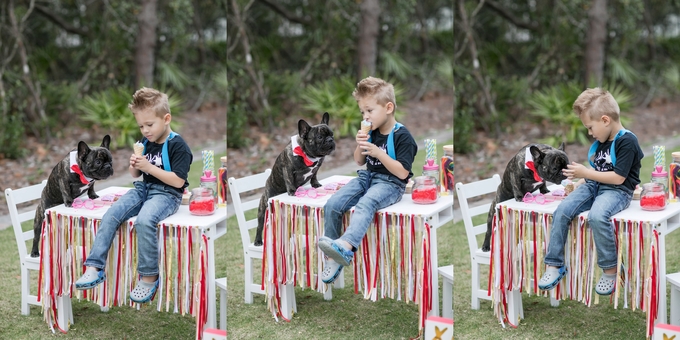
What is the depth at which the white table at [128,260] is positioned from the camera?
3.14m

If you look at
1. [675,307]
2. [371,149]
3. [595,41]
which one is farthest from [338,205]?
[595,41]

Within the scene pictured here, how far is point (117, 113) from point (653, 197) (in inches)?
102

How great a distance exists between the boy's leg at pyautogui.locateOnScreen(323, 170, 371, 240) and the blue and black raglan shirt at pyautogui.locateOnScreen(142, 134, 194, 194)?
653mm

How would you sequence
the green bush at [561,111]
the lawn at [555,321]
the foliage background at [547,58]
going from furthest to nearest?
the green bush at [561,111] < the foliage background at [547,58] < the lawn at [555,321]

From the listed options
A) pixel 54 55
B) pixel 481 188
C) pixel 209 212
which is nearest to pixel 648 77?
pixel 481 188

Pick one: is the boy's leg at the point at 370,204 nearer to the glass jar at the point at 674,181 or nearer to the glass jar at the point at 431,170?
the glass jar at the point at 431,170

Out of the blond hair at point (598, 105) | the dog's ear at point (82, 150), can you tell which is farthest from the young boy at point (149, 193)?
the blond hair at point (598, 105)

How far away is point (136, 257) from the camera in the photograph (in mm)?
3238

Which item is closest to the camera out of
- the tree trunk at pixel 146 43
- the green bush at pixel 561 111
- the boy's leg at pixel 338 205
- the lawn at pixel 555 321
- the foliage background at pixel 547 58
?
the boy's leg at pixel 338 205

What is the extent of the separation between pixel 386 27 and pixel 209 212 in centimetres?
116

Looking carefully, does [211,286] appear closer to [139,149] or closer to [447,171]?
[139,149]

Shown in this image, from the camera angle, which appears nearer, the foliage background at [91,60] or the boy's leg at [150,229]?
the boy's leg at [150,229]

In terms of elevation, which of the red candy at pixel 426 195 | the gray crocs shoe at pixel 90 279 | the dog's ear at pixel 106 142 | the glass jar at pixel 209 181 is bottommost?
the gray crocs shoe at pixel 90 279

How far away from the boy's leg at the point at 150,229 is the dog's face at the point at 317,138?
2.17ft
